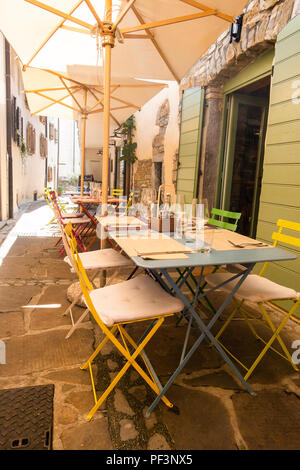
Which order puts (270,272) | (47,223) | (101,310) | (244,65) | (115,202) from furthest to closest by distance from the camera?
(47,223) → (115,202) → (244,65) → (270,272) → (101,310)

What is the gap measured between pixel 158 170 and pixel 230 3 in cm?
540

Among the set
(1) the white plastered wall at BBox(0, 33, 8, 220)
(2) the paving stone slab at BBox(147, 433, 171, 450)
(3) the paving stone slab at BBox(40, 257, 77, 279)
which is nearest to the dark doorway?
(3) the paving stone slab at BBox(40, 257, 77, 279)

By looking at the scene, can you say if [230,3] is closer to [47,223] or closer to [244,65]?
[244,65]

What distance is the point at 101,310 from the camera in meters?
1.67

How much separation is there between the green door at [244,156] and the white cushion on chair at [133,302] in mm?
3312

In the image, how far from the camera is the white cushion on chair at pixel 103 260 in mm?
2470

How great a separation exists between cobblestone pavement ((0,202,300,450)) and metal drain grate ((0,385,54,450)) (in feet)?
0.16

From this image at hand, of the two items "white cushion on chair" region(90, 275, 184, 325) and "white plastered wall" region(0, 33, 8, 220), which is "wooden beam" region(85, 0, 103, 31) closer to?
"white cushion on chair" region(90, 275, 184, 325)

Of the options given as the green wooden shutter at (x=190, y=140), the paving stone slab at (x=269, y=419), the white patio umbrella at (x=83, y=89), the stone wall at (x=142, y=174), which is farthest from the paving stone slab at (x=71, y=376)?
the stone wall at (x=142, y=174)

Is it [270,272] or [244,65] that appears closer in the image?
[270,272]

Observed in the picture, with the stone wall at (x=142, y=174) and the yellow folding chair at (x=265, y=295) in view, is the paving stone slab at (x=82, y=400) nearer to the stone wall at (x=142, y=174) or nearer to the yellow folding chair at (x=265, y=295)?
the yellow folding chair at (x=265, y=295)

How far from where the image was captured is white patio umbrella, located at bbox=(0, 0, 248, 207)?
2.62m
